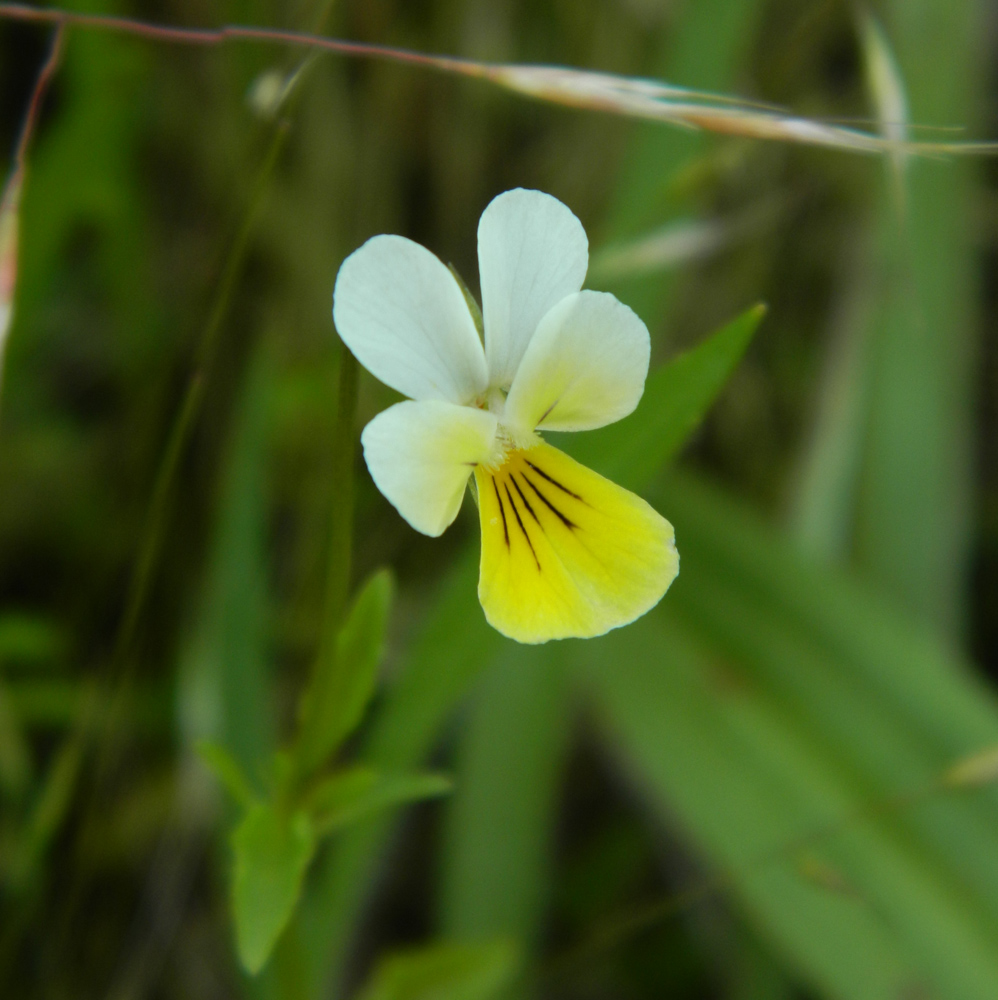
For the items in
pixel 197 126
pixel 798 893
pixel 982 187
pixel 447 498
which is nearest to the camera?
pixel 447 498

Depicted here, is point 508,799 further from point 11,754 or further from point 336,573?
point 336,573

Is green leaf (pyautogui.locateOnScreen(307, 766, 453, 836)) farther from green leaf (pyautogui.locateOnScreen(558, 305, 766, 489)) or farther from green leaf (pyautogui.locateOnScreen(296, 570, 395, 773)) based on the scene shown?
green leaf (pyautogui.locateOnScreen(558, 305, 766, 489))

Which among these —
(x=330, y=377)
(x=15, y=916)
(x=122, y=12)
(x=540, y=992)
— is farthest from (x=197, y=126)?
(x=540, y=992)

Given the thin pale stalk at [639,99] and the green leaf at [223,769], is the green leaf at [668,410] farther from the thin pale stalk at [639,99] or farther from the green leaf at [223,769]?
the green leaf at [223,769]

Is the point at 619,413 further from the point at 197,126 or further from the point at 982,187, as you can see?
the point at 982,187

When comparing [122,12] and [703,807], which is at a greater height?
[122,12]

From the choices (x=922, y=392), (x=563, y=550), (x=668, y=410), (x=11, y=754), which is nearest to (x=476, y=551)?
(x=668, y=410)

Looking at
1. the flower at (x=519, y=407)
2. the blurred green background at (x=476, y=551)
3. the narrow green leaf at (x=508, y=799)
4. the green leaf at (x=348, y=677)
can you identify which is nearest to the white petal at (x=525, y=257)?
the flower at (x=519, y=407)
